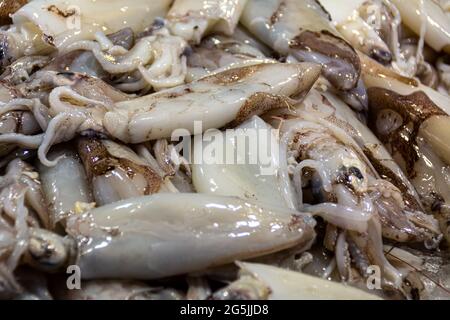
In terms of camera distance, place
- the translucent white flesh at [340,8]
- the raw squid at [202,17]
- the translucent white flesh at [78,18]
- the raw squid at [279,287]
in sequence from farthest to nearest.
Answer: the translucent white flesh at [340,8] → the raw squid at [202,17] → the translucent white flesh at [78,18] → the raw squid at [279,287]

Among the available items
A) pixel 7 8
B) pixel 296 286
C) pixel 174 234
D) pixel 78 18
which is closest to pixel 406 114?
pixel 296 286

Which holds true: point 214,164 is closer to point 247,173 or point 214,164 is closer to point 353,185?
point 247,173

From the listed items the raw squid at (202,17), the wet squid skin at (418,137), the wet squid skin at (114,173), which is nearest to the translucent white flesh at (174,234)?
the wet squid skin at (114,173)

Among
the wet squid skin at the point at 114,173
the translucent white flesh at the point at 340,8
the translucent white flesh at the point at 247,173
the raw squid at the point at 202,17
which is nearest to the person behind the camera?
the wet squid skin at the point at 114,173

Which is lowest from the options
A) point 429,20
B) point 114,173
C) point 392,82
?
point 114,173

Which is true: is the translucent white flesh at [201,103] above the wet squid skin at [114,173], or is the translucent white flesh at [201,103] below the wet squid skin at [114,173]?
above

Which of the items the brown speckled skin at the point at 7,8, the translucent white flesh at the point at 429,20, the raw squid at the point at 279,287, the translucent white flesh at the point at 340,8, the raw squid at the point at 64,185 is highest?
the translucent white flesh at the point at 429,20

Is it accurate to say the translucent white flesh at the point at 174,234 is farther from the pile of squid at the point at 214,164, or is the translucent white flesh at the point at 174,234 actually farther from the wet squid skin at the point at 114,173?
the wet squid skin at the point at 114,173
